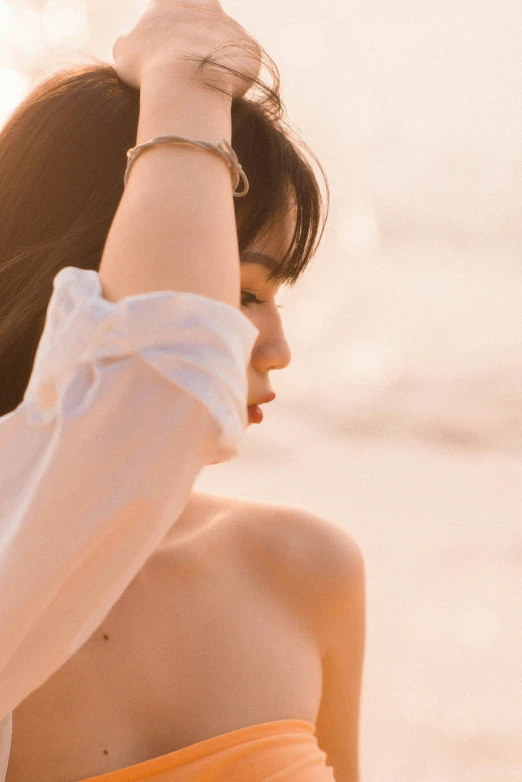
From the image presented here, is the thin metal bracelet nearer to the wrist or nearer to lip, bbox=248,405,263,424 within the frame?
the wrist

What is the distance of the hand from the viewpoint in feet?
2.74

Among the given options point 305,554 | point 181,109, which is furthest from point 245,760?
point 181,109

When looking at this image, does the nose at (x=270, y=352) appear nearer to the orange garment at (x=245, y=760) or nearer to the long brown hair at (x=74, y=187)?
the long brown hair at (x=74, y=187)

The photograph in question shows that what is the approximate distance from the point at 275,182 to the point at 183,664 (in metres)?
0.86

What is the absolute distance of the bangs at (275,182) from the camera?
59.4 inches

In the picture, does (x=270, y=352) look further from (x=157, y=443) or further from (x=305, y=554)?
(x=157, y=443)

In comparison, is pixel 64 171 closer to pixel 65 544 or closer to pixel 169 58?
pixel 169 58

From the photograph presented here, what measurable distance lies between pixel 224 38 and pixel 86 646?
1.01 meters

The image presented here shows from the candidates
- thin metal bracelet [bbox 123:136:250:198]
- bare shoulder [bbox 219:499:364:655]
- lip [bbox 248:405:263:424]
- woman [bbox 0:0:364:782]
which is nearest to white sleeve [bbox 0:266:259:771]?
woman [bbox 0:0:364:782]

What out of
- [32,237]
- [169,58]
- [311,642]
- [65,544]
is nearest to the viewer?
[65,544]

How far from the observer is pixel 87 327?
68 centimetres

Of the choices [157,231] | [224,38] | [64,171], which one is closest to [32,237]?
[64,171]

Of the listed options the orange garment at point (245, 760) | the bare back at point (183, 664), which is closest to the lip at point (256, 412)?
the bare back at point (183, 664)

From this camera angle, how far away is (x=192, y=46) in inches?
33.5
